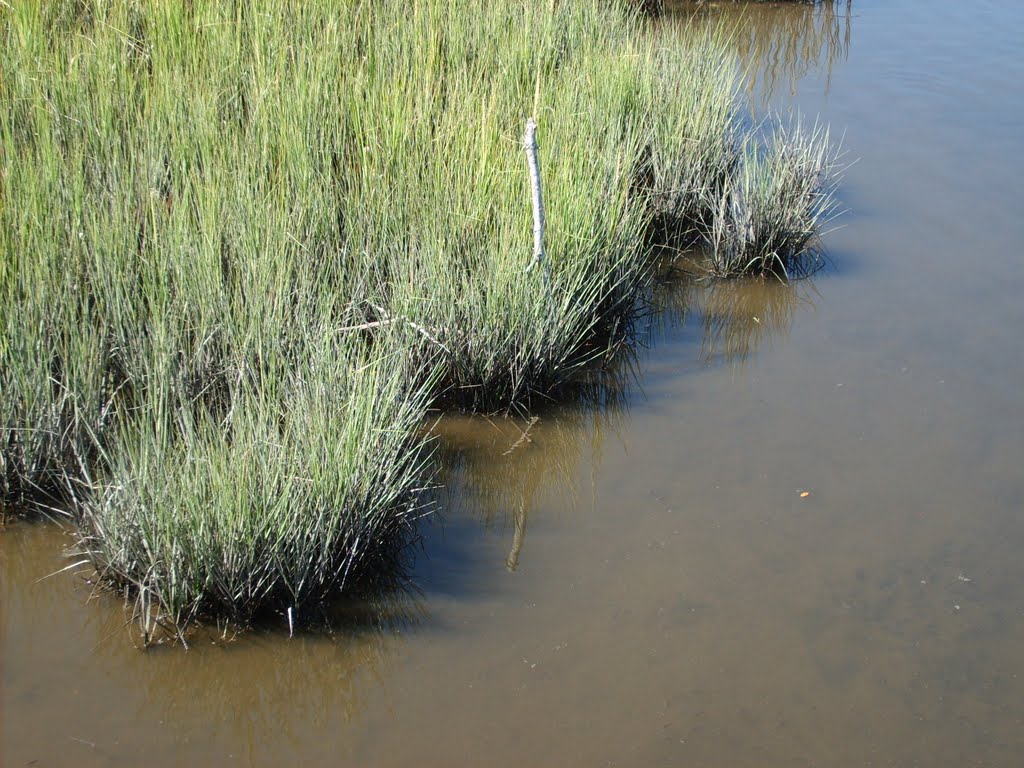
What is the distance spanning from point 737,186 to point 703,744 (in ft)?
11.2

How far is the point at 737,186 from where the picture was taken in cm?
524

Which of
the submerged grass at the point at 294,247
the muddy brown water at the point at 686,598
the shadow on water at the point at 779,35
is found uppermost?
the shadow on water at the point at 779,35

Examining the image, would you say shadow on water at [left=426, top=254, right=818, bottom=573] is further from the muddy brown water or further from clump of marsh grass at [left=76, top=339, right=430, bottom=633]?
clump of marsh grass at [left=76, top=339, right=430, bottom=633]

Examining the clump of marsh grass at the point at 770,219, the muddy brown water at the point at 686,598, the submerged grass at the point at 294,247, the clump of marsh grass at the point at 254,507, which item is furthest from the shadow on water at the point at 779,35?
the clump of marsh grass at the point at 254,507

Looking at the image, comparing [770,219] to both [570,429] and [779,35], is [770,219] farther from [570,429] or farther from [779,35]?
[779,35]

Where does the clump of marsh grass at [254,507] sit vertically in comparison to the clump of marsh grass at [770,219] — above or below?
below

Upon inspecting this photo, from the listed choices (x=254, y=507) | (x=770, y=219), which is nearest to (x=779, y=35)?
(x=770, y=219)

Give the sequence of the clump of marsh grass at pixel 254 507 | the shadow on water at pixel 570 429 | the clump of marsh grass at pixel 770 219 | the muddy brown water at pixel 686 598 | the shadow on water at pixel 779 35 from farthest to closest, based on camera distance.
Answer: the shadow on water at pixel 779 35 → the clump of marsh grass at pixel 770 219 → the shadow on water at pixel 570 429 → the clump of marsh grass at pixel 254 507 → the muddy brown water at pixel 686 598

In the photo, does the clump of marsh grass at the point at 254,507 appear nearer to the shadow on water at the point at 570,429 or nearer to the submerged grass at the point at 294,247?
the submerged grass at the point at 294,247

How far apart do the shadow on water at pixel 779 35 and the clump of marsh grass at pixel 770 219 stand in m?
1.89

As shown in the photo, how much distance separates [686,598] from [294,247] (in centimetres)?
200

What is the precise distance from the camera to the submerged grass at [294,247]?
9.43ft

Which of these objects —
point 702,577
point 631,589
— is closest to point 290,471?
point 631,589

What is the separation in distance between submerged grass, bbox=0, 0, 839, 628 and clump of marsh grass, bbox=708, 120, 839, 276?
0.03 meters
